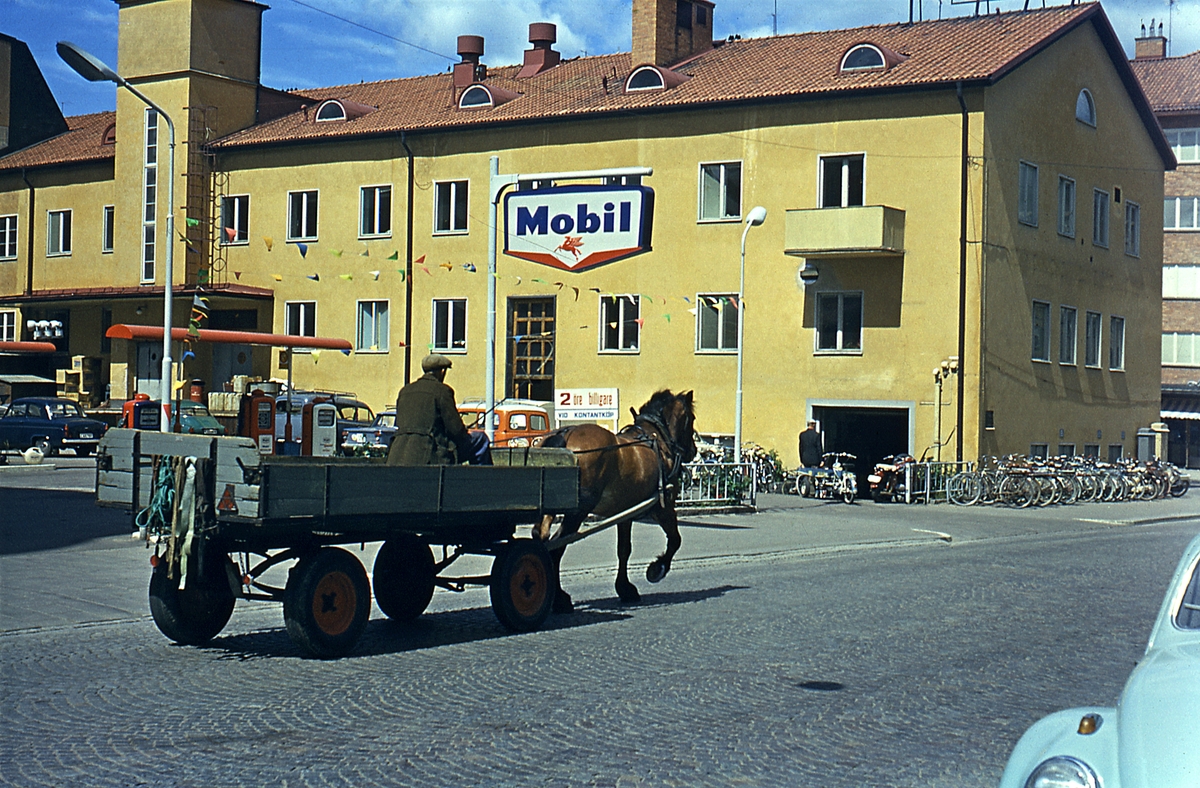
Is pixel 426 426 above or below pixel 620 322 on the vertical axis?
below

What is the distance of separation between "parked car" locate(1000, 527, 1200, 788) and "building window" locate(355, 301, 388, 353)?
129ft

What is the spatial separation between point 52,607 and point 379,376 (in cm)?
3085

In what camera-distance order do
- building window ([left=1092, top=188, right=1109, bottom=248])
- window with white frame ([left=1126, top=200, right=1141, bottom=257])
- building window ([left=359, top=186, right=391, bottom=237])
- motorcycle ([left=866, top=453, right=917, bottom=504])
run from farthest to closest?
1. window with white frame ([left=1126, top=200, right=1141, bottom=257])
2. building window ([left=359, top=186, right=391, bottom=237])
3. building window ([left=1092, top=188, right=1109, bottom=248])
4. motorcycle ([left=866, top=453, right=917, bottom=504])

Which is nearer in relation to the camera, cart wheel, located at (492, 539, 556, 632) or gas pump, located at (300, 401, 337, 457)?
cart wheel, located at (492, 539, 556, 632)

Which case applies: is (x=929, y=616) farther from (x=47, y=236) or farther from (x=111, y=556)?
(x=47, y=236)

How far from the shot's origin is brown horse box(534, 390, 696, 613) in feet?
44.4

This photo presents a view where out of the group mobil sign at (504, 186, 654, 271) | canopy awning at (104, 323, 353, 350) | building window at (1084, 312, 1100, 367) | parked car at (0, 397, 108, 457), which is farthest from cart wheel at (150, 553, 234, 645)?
building window at (1084, 312, 1100, 367)

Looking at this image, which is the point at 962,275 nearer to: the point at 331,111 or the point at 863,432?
the point at 863,432

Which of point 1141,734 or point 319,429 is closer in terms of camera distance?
point 1141,734

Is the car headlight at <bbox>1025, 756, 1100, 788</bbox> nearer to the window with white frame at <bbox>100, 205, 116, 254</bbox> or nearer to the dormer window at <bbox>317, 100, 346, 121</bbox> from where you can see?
the dormer window at <bbox>317, 100, 346, 121</bbox>

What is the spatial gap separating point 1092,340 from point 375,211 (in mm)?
21756

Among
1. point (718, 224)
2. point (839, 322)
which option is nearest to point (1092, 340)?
point (839, 322)

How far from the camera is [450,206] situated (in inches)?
1667

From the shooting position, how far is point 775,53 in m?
40.9
